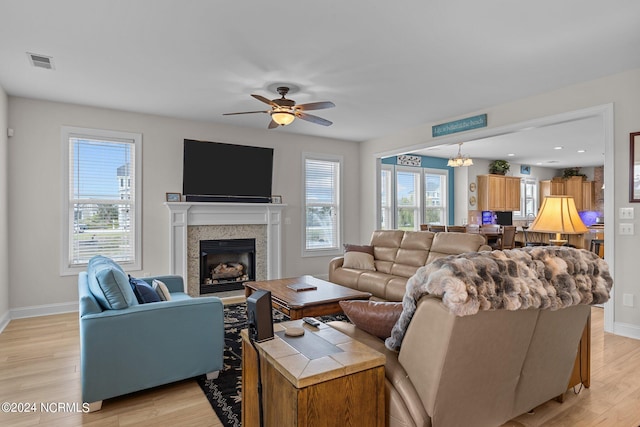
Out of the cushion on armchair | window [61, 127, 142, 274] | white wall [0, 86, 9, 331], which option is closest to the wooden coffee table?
the cushion on armchair

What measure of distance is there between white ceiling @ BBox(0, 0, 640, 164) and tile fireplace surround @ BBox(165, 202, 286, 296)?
1.54 meters

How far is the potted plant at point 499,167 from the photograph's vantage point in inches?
372

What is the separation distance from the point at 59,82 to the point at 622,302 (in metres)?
6.30

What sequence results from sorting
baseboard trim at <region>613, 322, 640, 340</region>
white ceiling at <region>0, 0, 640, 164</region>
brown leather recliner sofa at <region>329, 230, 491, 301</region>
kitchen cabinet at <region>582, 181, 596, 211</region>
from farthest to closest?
kitchen cabinet at <region>582, 181, 596, 211</region>, brown leather recliner sofa at <region>329, 230, 491, 301</region>, baseboard trim at <region>613, 322, 640, 340</region>, white ceiling at <region>0, 0, 640, 164</region>

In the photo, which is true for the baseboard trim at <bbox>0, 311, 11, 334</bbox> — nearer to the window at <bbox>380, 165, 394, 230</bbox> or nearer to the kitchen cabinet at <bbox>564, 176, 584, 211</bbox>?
the window at <bbox>380, 165, 394, 230</bbox>

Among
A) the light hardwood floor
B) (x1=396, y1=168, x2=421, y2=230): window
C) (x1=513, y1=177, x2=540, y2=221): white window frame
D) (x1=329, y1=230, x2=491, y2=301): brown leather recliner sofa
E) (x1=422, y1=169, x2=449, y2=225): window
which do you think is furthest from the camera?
(x1=513, y1=177, x2=540, y2=221): white window frame

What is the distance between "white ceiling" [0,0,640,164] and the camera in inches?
103

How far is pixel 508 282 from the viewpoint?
1.64 meters

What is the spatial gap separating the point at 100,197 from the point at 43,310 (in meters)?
1.52

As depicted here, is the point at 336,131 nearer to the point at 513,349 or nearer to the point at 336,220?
the point at 336,220

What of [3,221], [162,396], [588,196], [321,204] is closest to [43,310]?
[3,221]

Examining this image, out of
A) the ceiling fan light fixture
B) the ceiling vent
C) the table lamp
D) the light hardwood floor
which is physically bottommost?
the light hardwood floor

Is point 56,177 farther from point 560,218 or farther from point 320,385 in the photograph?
point 560,218

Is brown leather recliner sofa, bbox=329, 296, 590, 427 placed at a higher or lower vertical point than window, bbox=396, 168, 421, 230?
lower
